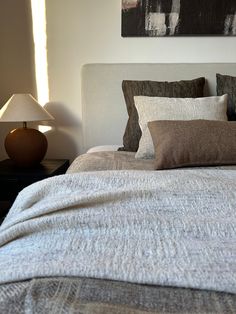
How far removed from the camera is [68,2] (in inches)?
96.8

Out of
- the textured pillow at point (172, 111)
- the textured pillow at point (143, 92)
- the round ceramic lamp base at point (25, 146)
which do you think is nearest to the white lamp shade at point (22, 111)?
the round ceramic lamp base at point (25, 146)

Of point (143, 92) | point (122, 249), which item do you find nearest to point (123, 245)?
point (122, 249)

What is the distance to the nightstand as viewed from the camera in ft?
7.25

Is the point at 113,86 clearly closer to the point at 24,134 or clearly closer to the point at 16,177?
the point at 24,134

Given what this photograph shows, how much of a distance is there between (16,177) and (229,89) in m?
1.47

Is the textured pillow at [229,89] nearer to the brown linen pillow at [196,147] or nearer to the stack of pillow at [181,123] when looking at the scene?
the stack of pillow at [181,123]

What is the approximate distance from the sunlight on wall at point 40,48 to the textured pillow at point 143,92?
65cm

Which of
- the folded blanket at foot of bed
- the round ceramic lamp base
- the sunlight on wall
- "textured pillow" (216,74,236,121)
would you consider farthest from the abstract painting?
the folded blanket at foot of bed

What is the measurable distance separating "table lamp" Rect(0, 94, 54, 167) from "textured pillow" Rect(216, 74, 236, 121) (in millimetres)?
1156

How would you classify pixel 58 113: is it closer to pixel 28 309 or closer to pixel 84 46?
pixel 84 46

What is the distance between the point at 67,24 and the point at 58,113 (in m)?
0.64

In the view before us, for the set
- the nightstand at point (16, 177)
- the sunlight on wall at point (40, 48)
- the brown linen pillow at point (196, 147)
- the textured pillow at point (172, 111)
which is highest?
the sunlight on wall at point (40, 48)

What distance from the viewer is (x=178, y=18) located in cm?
240

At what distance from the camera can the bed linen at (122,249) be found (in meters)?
0.61
